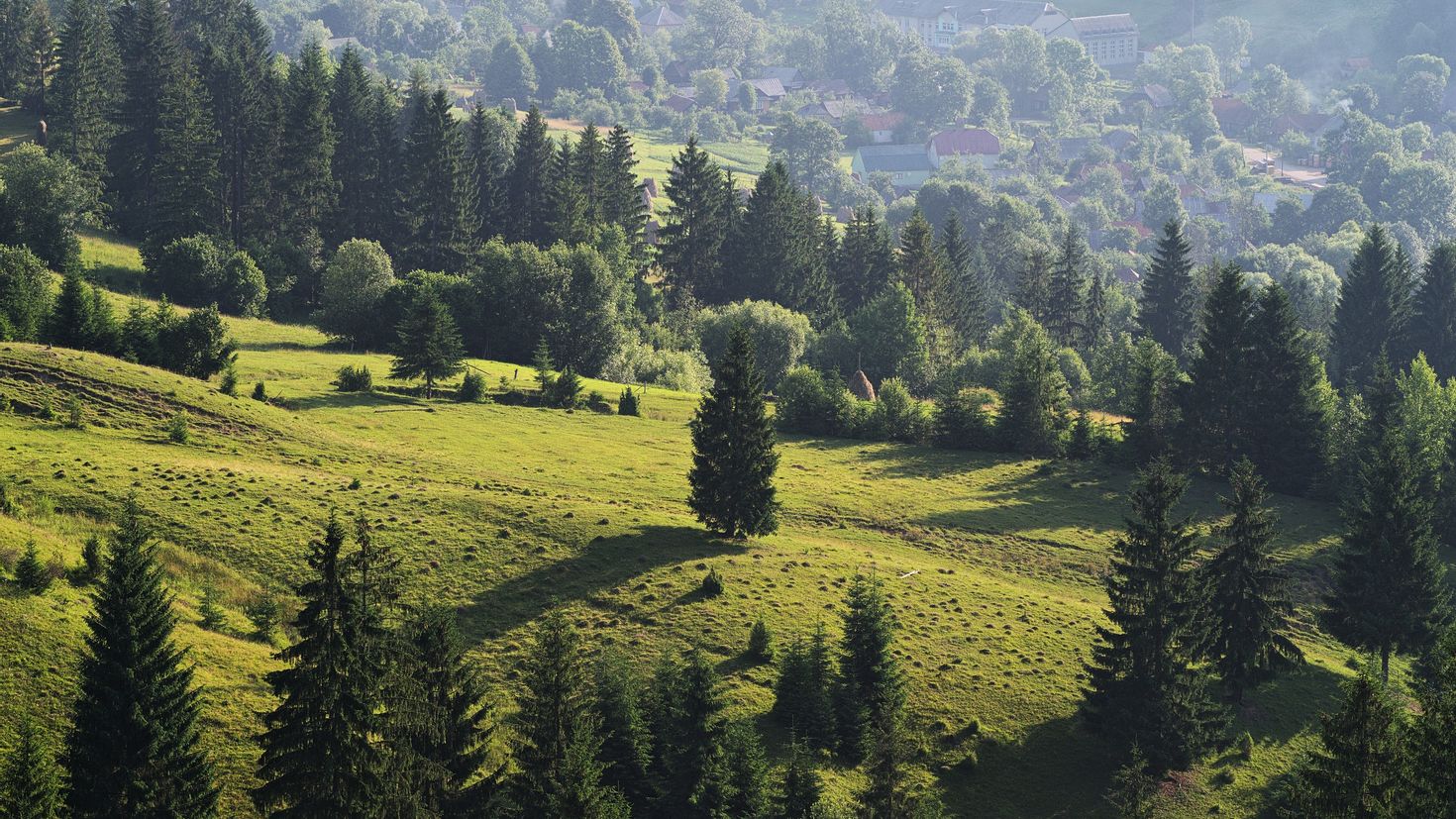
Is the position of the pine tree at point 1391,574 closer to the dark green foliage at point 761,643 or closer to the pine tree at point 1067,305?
the dark green foliage at point 761,643

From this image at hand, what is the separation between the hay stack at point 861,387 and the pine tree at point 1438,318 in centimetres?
6751

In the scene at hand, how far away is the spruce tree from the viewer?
182 meters

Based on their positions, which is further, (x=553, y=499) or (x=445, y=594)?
(x=553, y=499)

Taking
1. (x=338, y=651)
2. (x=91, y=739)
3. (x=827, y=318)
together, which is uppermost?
(x=827, y=318)

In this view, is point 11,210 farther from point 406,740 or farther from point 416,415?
point 406,740

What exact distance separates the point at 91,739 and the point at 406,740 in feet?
33.0

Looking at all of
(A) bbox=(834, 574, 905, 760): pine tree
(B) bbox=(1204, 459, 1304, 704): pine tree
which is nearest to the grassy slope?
(A) bbox=(834, 574, 905, 760): pine tree

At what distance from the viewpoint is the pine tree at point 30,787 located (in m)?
43.1

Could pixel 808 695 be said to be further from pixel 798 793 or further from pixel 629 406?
pixel 629 406

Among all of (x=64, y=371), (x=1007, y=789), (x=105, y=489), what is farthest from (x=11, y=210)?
(x=1007, y=789)

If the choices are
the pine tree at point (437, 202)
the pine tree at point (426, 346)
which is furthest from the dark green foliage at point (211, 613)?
the pine tree at point (437, 202)

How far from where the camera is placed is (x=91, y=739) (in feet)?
152

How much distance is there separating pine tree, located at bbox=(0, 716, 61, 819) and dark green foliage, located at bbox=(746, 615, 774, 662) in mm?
35446

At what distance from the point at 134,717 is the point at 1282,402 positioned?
96459 mm
